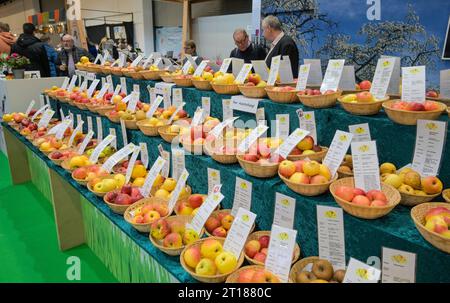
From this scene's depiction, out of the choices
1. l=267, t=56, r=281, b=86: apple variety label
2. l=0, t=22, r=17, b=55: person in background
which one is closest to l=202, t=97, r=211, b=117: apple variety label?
l=267, t=56, r=281, b=86: apple variety label

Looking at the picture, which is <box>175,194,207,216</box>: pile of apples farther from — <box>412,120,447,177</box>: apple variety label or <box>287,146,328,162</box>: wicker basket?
<box>412,120,447,177</box>: apple variety label

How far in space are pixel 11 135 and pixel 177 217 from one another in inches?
133

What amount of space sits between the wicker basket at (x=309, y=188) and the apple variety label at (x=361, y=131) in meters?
Result: 0.25

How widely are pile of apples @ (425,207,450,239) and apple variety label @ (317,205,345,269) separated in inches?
11.9

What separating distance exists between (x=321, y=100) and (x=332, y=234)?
73 centimetres

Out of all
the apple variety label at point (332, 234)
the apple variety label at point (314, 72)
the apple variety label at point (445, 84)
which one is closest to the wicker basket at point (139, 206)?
the apple variety label at point (332, 234)

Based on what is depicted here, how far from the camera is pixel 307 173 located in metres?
1.53

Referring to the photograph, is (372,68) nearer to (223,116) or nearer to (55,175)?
(223,116)

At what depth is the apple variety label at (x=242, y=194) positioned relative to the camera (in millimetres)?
1763

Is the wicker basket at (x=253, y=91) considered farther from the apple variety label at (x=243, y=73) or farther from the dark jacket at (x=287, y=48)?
the dark jacket at (x=287, y=48)

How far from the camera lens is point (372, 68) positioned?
4.57 m

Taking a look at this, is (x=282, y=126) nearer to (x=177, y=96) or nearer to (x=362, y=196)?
(x=362, y=196)

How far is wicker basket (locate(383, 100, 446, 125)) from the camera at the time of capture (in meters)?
1.43
